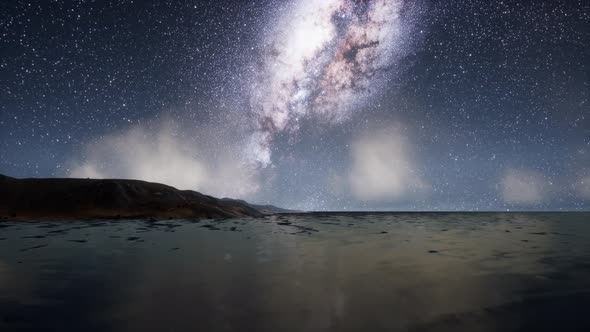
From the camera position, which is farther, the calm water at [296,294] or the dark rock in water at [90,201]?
the dark rock in water at [90,201]

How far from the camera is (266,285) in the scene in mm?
11953

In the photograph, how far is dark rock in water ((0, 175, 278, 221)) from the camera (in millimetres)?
114562

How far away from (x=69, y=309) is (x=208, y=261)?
903cm

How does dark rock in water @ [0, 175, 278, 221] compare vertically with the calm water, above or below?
above

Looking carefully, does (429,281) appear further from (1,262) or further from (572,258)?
(1,262)

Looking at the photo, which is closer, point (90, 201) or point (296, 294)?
point (296, 294)

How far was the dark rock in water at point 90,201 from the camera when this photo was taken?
11456 cm

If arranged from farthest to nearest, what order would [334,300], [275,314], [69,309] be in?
[334,300] → [69,309] → [275,314]

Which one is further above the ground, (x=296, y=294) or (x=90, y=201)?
(x=90, y=201)

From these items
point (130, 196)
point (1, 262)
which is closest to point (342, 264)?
point (1, 262)

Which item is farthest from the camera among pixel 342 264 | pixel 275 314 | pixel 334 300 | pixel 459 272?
pixel 342 264

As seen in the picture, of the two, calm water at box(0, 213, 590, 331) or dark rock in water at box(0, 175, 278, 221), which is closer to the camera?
calm water at box(0, 213, 590, 331)

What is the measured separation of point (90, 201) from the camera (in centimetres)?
12600

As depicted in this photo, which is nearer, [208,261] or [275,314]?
[275,314]
